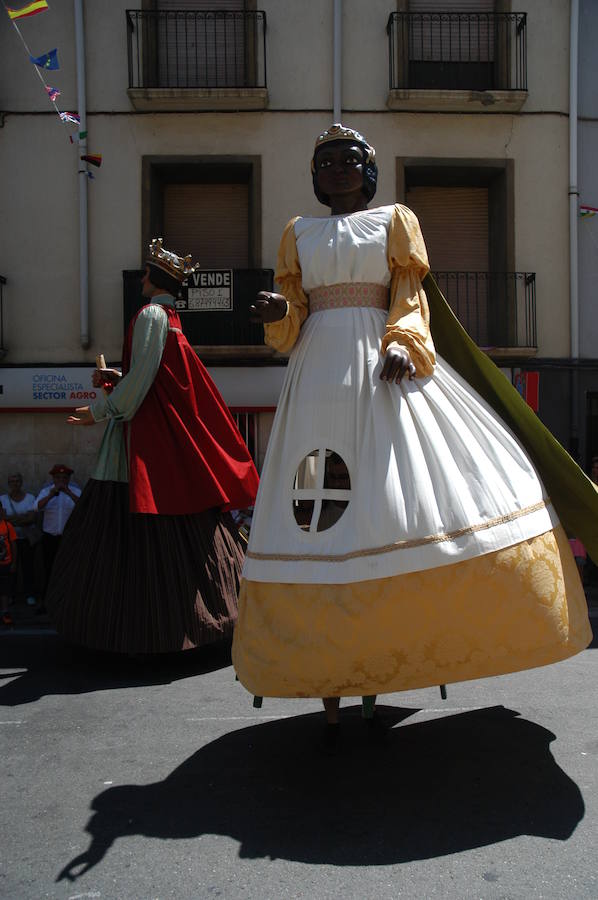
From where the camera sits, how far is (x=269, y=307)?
120 inches

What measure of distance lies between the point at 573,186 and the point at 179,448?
28.2 ft

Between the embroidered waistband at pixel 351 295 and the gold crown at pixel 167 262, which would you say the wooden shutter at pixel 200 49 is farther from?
the embroidered waistband at pixel 351 295

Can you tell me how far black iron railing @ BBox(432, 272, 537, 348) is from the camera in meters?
11.3

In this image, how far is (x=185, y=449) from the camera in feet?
15.5

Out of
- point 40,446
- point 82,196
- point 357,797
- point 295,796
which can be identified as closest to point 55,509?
point 40,446

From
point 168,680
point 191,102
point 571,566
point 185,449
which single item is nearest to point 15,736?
point 168,680

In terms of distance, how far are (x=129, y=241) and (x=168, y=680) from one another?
312 inches

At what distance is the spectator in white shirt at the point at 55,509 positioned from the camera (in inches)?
325

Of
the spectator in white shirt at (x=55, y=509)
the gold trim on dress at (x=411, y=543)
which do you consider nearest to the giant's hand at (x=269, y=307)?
the gold trim on dress at (x=411, y=543)

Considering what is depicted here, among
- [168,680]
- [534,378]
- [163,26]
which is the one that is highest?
[163,26]

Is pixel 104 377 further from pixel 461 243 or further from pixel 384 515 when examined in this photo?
pixel 461 243

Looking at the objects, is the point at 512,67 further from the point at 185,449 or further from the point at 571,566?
the point at 571,566

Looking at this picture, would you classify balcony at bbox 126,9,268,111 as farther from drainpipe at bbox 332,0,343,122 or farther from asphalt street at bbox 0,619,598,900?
asphalt street at bbox 0,619,598,900

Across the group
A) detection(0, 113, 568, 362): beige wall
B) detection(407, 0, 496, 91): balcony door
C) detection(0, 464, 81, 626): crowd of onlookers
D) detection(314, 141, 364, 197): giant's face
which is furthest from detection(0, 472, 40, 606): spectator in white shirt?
detection(407, 0, 496, 91): balcony door
